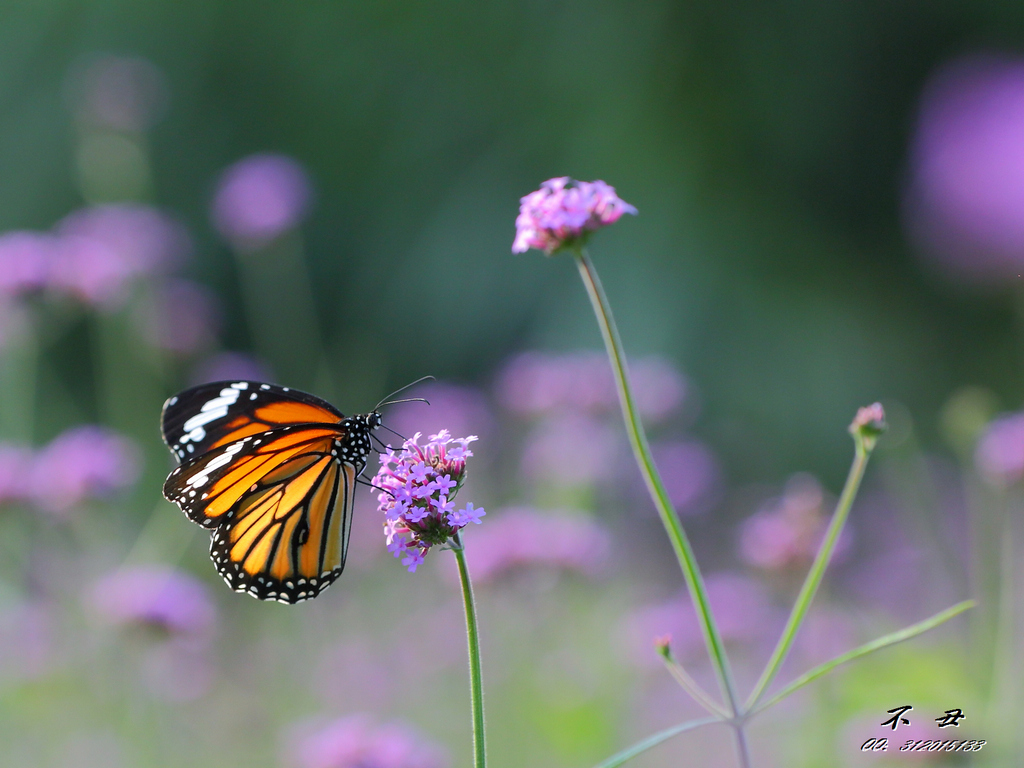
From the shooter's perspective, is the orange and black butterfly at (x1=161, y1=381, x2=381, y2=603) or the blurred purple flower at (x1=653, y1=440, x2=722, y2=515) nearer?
the orange and black butterfly at (x1=161, y1=381, x2=381, y2=603)

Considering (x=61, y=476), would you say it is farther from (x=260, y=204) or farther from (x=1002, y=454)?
(x=1002, y=454)

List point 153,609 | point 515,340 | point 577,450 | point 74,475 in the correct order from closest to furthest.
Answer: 1. point 153,609
2. point 74,475
3. point 577,450
4. point 515,340

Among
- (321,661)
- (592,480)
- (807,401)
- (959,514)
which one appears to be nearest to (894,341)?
(807,401)

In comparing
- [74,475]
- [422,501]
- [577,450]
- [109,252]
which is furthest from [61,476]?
[422,501]

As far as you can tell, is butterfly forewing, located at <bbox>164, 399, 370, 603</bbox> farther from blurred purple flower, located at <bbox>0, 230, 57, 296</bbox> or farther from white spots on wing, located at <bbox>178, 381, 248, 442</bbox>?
blurred purple flower, located at <bbox>0, 230, 57, 296</bbox>

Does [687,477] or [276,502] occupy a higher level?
[687,477]

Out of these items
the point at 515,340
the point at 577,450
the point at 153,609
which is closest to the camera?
the point at 153,609

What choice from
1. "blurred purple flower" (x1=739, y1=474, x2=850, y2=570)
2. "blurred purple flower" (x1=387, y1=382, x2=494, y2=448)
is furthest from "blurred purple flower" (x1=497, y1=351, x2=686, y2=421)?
"blurred purple flower" (x1=739, y1=474, x2=850, y2=570)

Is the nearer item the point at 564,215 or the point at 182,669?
the point at 564,215
